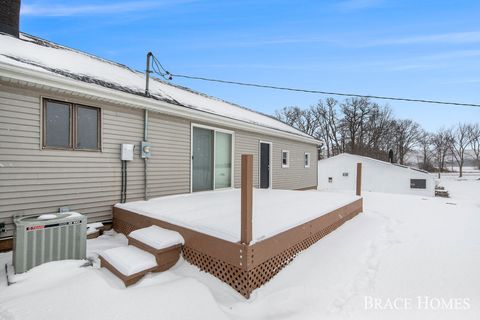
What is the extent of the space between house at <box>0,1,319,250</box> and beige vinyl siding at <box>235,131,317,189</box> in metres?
0.74

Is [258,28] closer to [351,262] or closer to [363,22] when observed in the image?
[363,22]

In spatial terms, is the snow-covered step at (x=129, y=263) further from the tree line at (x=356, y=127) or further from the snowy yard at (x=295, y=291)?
the tree line at (x=356, y=127)

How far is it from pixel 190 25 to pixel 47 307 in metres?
9.96

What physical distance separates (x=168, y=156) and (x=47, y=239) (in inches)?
119

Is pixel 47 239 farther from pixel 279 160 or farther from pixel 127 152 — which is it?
pixel 279 160

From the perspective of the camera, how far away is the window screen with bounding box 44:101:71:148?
155 inches

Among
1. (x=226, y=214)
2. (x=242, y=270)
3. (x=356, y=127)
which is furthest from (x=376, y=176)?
(x=242, y=270)

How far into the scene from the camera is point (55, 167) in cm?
401

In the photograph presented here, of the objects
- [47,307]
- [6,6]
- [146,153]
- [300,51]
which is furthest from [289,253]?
[300,51]

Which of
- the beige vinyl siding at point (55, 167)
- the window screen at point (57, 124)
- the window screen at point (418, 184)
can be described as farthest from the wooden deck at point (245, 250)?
the window screen at point (418, 184)

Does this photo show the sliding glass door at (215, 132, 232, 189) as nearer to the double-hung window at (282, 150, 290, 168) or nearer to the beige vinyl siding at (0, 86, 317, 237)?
the beige vinyl siding at (0, 86, 317, 237)

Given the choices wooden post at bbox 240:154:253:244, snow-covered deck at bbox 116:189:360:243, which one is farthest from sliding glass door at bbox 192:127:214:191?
wooden post at bbox 240:154:253:244

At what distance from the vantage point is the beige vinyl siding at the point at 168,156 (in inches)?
210

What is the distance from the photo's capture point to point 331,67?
1320cm
